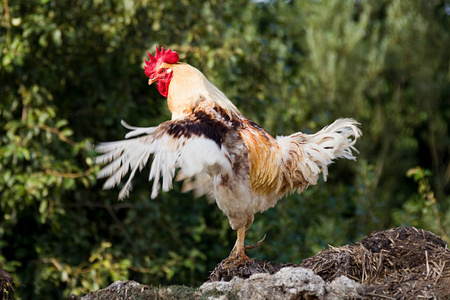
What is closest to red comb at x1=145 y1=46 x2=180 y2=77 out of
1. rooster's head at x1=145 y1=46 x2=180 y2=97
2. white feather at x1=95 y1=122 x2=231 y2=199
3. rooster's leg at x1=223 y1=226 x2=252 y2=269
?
rooster's head at x1=145 y1=46 x2=180 y2=97

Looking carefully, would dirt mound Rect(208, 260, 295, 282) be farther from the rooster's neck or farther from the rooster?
the rooster's neck

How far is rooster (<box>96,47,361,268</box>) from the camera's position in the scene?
4410 millimetres

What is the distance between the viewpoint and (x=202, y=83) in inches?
204

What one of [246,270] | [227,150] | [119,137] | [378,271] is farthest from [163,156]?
[119,137]

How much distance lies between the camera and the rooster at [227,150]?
4.41 m

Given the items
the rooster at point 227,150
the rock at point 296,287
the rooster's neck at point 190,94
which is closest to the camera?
the rock at point 296,287

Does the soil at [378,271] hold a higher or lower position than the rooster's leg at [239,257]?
higher

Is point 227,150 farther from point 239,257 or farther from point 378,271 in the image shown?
point 378,271

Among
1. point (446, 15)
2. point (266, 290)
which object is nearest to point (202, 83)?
point (266, 290)

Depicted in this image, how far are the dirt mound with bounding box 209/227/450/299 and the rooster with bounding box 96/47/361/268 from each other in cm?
71

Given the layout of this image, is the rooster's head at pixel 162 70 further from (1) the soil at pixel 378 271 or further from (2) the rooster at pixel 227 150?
(1) the soil at pixel 378 271

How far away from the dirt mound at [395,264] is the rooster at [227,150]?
0.71m

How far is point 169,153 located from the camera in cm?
435

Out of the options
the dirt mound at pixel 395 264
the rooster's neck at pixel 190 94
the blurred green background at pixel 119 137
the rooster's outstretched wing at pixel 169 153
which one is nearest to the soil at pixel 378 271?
the dirt mound at pixel 395 264
